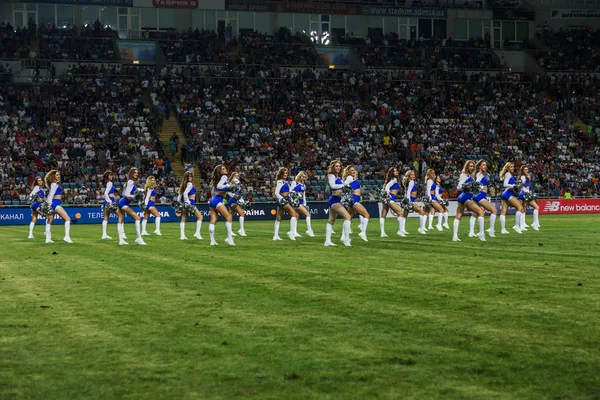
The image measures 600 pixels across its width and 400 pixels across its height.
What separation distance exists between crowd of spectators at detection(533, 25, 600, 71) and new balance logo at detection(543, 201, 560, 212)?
21.3 m

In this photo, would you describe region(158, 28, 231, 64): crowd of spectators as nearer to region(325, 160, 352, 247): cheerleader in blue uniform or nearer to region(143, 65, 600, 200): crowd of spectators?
region(143, 65, 600, 200): crowd of spectators

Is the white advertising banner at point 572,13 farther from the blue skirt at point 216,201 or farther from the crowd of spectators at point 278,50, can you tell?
the blue skirt at point 216,201

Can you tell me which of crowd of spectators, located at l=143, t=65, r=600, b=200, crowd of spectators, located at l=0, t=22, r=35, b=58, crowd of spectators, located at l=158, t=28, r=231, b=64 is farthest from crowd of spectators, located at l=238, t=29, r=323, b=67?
crowd of spectators, located at l=0, t=22, r=35, b=58

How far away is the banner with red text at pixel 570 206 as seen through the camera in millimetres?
50938

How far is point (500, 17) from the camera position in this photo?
72312 millimetres

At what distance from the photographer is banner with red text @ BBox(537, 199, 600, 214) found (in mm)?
50938

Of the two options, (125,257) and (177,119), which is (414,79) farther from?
(125,257)

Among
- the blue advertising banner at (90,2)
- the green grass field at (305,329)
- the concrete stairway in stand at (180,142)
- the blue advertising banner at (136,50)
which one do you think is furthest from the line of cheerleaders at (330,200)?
the blue advertising banner at (90,2)

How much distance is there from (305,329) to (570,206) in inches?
1729

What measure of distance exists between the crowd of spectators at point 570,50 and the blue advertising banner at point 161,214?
23532 millimetres

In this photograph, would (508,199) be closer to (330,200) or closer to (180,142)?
(330,200)

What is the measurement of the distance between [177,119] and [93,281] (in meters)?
42.0

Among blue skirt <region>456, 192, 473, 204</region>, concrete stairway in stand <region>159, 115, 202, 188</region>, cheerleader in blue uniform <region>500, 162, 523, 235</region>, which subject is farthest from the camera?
concrete stairway in stand <region>159, 115, 202, 188</region>

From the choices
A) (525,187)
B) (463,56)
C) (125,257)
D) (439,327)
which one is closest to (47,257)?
(125,257)
